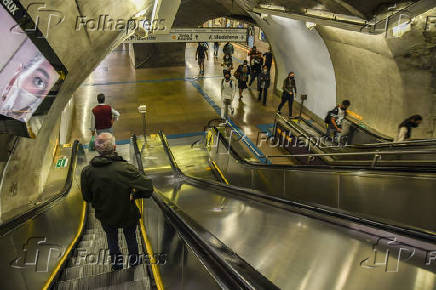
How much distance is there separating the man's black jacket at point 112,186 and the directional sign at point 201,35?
9988 mm

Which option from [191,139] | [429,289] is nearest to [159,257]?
[429,289]

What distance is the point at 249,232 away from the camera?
345 cm

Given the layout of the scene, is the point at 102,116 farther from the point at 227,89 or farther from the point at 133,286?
the point at 227,89

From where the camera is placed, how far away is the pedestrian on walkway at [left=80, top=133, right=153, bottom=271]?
2.77 metres

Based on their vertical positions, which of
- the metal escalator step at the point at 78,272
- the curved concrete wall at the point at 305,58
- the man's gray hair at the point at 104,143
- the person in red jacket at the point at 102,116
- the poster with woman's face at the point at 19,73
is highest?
the curved concrete wall at the point at 305,58

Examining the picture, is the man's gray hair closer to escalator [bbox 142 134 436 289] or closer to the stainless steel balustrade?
escalator [bbox 142 134 436 289]

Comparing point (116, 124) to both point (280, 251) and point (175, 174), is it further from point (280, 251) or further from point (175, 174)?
point (280, 251)

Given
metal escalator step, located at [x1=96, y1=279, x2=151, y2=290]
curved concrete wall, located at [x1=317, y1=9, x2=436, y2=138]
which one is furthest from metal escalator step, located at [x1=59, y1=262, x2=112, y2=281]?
curved concrete wall, located at [x1=317, y1=9, x2=436, y2=138]

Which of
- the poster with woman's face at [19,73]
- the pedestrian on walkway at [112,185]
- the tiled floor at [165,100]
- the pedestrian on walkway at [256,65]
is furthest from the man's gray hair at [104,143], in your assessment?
the pedestrian on walkway at [256,65]

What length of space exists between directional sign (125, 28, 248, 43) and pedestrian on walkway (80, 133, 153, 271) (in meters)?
A: 9.96

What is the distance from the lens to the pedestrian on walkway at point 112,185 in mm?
2773

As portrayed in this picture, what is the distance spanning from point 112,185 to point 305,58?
10686 millimetres

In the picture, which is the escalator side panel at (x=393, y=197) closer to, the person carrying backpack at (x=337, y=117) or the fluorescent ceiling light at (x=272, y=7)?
the person carrying backpack at (x=337, y=117)

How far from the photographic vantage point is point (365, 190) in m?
4.23
